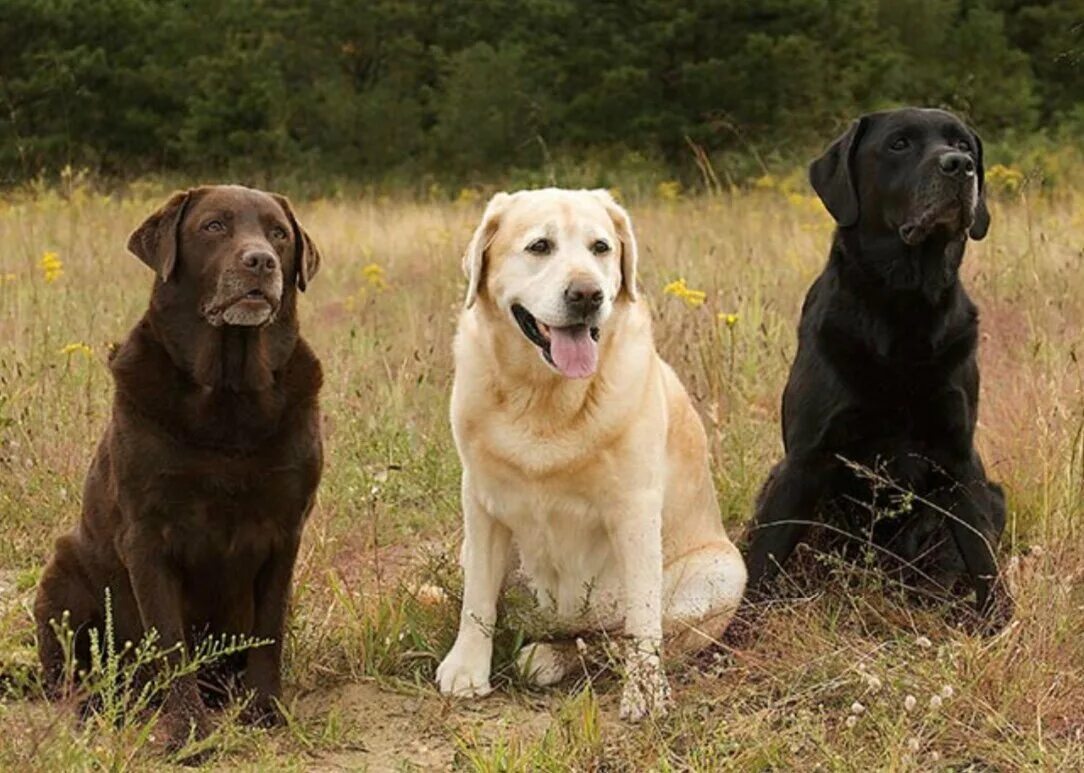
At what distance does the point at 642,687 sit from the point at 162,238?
1503mm

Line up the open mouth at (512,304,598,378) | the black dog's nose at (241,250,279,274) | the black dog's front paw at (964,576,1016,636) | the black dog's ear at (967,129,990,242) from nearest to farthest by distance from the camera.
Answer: the black dog's nose at (241,250,279,274) < the open mouth at (512,304,598,378) < the black dog's front paw at (964,576,1016,636) < the black dog's ear at (967,129,990,242)

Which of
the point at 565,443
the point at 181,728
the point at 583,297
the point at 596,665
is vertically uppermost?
the point at 583,297

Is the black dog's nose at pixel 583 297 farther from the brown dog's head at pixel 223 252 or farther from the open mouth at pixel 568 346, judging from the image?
the brown dog's head at pixel 223 252

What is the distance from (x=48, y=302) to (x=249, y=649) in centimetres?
377

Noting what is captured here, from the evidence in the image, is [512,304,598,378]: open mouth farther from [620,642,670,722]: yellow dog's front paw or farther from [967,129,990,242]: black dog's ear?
[967,129,990,242]: black dog's ear

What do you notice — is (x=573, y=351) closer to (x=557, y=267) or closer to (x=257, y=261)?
(x=557, y=267)

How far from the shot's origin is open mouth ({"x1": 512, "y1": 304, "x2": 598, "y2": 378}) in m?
3.27

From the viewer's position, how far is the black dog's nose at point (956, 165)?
362cm

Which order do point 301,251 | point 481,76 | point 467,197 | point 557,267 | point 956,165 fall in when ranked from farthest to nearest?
1. point 481,76
2. point 467,197
3. point 956,165
4. point 301,251
5. point 557,267

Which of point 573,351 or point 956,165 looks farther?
point 956,165

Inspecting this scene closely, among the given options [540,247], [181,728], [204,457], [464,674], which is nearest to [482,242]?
[540,247]

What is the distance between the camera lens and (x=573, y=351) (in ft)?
10.7

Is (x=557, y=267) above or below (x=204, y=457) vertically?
above

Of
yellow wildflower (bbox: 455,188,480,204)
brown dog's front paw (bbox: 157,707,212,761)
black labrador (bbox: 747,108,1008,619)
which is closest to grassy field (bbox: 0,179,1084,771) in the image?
brown dog's front paw (bbox: 157,707,212,761)
